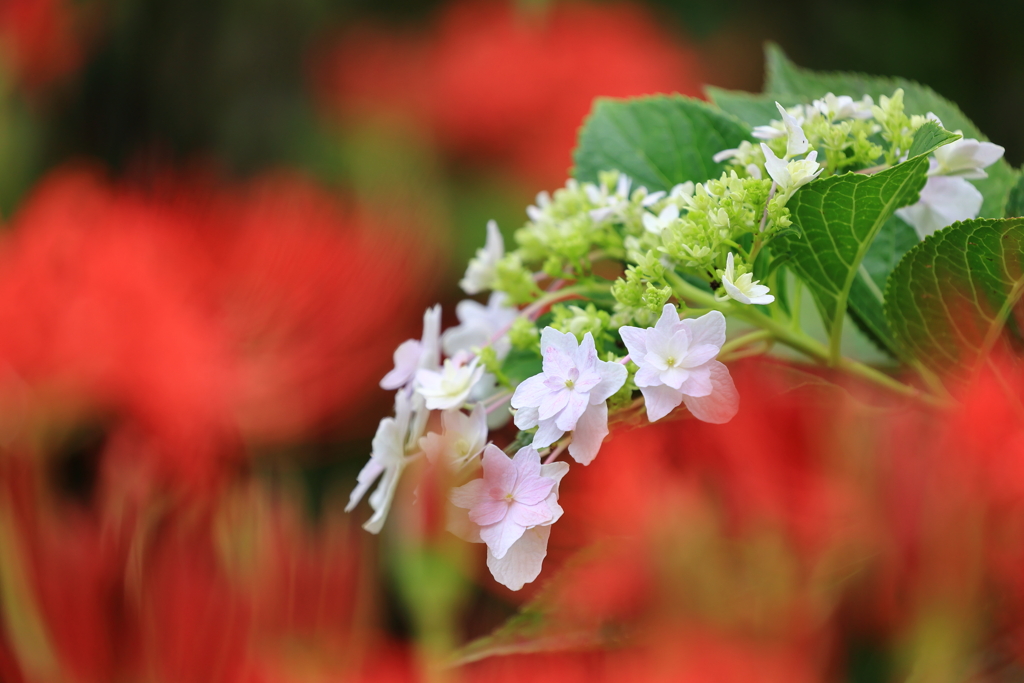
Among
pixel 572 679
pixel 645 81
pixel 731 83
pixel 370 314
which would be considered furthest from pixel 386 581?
pixel 731 83

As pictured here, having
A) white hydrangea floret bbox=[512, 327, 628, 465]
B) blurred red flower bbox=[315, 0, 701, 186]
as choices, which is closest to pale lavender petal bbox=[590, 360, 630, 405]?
white hydrangea floret bbox=[512, 327, 628, 465]

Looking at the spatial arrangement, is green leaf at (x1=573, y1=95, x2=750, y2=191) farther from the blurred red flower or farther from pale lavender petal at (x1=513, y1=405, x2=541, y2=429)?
the blurred red flower

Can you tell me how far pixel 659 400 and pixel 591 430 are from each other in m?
0.01

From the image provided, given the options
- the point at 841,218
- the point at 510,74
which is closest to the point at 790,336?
the point at 841,218

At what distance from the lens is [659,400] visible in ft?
0.40

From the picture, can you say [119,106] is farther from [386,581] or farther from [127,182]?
[386,581]

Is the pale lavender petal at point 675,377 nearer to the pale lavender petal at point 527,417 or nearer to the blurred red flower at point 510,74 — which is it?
the pale lavender petal at point 527,417

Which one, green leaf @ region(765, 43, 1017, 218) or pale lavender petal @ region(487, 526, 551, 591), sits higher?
green leaf @ region(765, 43, 1017, 218)

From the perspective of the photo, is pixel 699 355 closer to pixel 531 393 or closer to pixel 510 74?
pixel 531 393

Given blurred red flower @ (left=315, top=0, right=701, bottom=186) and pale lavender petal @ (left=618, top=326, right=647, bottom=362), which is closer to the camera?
pale lavender petal @ (left=618, top=326, right=647, bottom=362)

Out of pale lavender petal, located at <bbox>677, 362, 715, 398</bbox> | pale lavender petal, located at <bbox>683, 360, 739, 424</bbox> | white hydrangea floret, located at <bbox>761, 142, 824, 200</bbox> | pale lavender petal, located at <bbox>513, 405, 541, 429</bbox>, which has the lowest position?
pale lavender petal, located at <bbox>683, 360, 739, 424</bbox>

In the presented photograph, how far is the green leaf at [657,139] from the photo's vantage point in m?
0.17

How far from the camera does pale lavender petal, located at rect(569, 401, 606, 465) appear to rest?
12 centimetres

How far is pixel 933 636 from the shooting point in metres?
0.16
